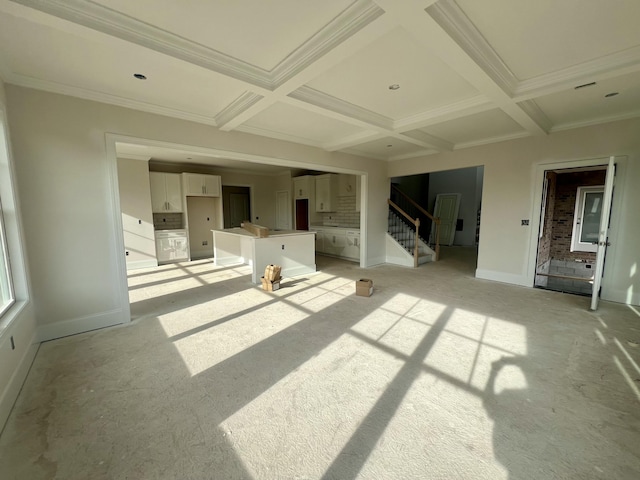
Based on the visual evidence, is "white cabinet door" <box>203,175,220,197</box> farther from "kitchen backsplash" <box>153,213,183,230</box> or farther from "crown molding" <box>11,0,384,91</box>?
"crown molding" <box>11,0,384,91</box>

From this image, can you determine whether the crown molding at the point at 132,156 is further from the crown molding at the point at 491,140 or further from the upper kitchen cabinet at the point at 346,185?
the crown molding at the point at 491,140

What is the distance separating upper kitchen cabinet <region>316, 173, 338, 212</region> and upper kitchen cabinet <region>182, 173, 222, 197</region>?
9.29 ft

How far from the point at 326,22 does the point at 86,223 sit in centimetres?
319

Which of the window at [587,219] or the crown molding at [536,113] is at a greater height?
the crown molding at [536,113]

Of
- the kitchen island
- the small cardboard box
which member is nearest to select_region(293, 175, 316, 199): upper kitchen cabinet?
the kitchen island

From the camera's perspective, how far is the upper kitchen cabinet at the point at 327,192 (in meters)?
7.65

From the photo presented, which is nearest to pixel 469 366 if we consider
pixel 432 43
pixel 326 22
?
pixel 432 43

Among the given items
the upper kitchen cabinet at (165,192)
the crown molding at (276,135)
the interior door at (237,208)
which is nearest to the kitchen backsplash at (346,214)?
the crown molding at (276,135)

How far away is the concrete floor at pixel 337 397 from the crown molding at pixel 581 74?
2577 mm

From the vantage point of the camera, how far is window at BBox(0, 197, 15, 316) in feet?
7.53

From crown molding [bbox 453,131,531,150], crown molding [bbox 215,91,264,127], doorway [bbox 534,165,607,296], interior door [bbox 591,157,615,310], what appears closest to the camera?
crown molding [bbox 215,91,264,127]

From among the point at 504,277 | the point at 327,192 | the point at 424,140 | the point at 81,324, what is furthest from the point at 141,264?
the point at 504,277

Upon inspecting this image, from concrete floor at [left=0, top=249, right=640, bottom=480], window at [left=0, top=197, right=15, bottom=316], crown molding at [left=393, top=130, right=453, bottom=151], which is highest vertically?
crown molding at [left=393, top=130, right=453, bottom=151]

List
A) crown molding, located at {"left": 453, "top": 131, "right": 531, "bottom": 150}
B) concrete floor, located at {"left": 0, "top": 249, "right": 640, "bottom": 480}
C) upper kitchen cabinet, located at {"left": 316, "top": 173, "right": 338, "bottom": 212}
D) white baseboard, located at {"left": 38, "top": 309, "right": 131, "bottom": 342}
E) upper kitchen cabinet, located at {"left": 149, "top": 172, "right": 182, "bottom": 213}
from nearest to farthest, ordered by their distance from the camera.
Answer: concrete floor, located at {"left": 0, "top": 249, "right": 640, "bottom": 480}
white baseboard, located at {"left": 38, "top": 309, "right": 131, "bottom": 342}
crown molding, located at {"left": 453, "top": 131, "right": 531, "bottom": 150}
upper kitchen cabinet, located at {"left": 149, "top": 172, "right": 182, "bottom": 213}
upper kitchen cabinet, located at {"left": 316, "top": 173, "right": 338, "bottom": 212}
